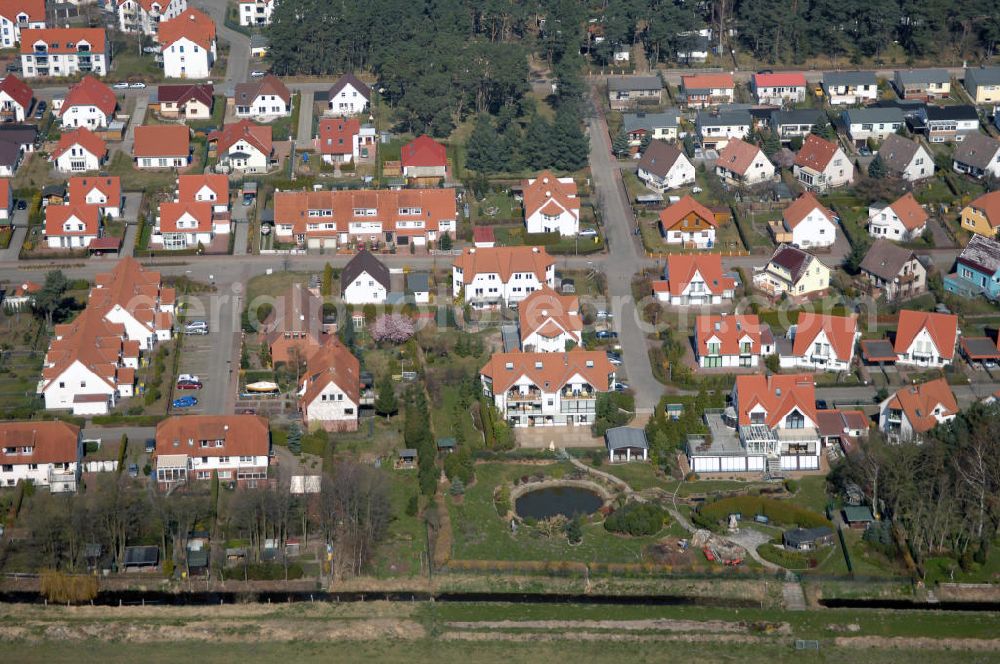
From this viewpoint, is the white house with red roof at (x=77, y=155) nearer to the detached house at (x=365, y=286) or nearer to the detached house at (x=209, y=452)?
the detached house at (x=365, y=286)

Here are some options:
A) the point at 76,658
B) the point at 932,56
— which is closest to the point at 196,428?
the point at 76,658

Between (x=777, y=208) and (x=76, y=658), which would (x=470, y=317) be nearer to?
(x=777, y=208)

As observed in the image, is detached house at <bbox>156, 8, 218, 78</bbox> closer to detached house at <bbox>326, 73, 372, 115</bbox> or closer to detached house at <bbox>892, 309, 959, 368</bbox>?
detached house at <bbox>326, 73, 372, 115</bbox>

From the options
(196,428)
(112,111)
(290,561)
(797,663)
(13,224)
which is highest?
(112,111)

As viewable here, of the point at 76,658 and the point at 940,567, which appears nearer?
the point at 76,658

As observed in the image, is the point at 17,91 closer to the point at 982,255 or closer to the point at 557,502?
the point at 557,502

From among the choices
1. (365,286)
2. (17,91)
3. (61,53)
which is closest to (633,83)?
(365,286)
